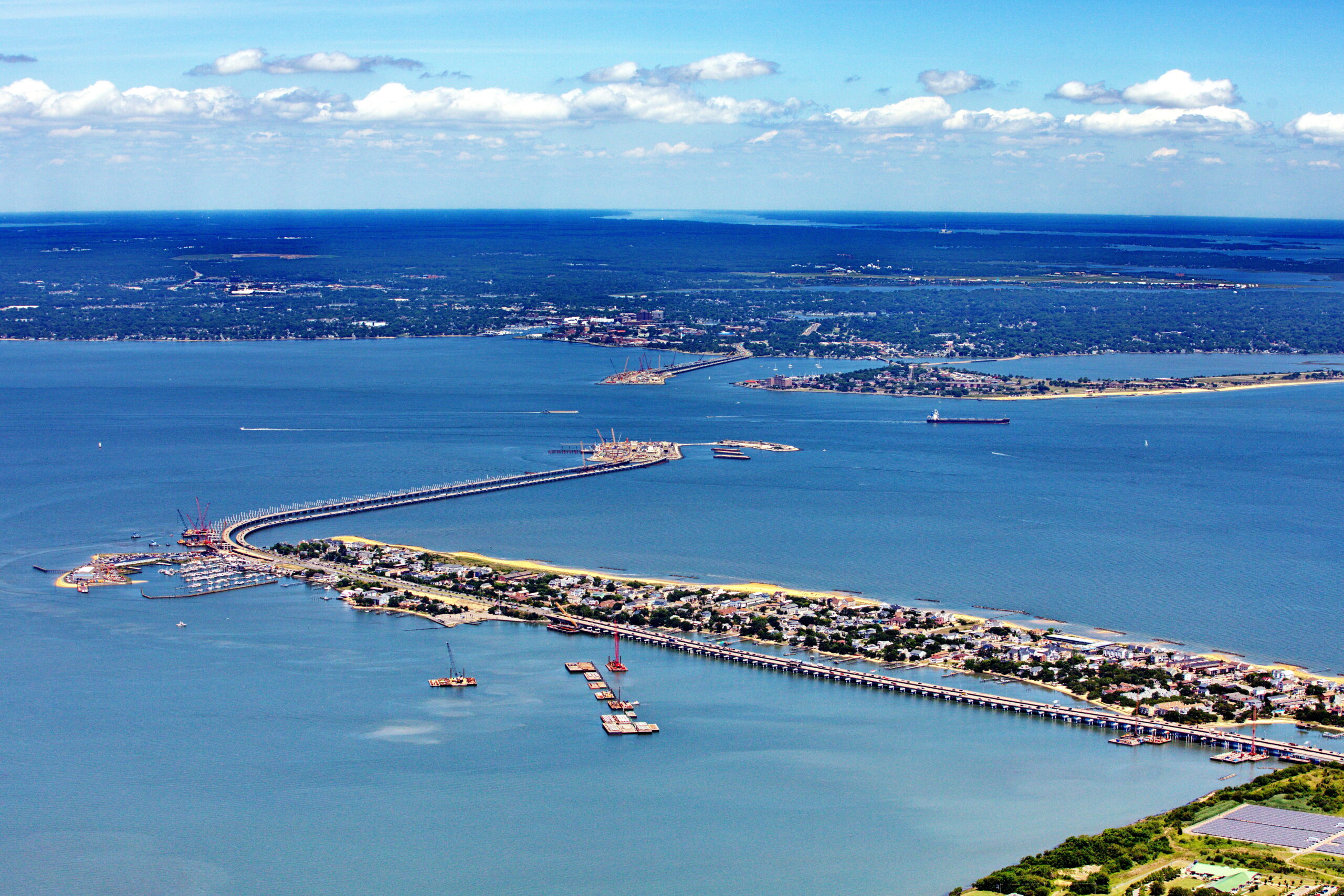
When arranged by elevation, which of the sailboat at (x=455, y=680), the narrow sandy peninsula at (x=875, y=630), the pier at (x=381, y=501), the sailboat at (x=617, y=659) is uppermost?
the pier at (x=381, y=501)

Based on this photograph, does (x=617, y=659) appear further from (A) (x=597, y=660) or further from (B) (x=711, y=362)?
(B) (x=711, y=362)

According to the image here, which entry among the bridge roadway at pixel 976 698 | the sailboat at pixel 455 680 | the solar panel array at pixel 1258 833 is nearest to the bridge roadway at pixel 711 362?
the bridge roadway at pixel 976 698

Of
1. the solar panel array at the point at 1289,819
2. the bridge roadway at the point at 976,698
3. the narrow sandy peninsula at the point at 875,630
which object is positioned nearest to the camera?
the solar panel array at the point at 1289,819

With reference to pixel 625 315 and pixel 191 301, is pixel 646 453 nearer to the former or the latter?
pixel 625 315

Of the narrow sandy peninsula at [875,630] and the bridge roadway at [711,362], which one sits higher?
the bridge roadway at [711,362]

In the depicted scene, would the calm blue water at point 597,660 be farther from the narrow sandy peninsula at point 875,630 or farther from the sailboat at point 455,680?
the narrow sandy peninsula at point 875,630

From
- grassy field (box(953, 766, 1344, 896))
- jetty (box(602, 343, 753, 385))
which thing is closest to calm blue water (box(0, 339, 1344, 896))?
grassy field (box(953, 766, 1344, 896))

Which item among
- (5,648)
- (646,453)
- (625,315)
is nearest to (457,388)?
(646,453)

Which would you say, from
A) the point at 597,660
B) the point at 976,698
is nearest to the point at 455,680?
the point at 597,660
